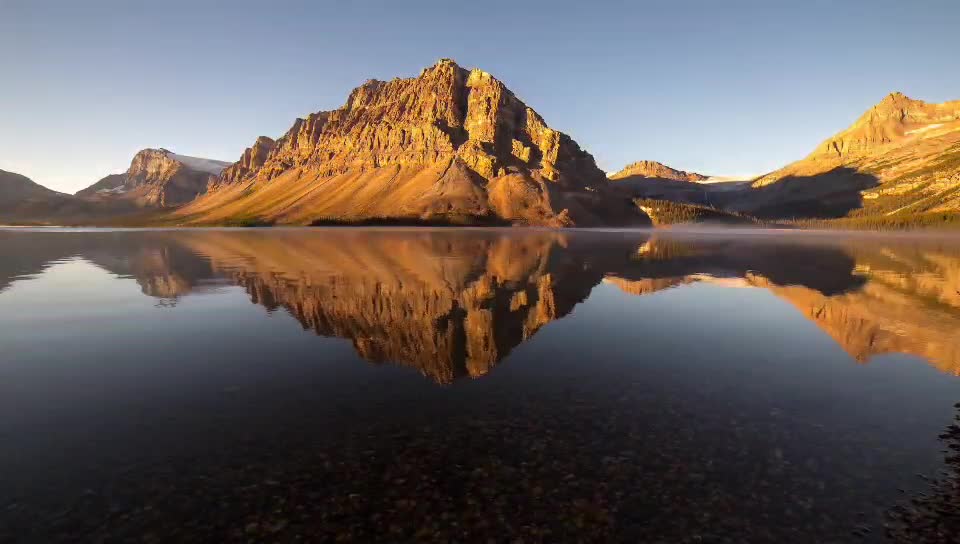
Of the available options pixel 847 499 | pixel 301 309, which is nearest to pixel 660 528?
pixel 847 499

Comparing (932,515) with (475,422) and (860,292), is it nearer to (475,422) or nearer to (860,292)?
(475,422)

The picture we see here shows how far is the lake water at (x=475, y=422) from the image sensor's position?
1038cm

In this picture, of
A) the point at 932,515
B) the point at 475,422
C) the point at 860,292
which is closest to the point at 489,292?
the point at 475,422

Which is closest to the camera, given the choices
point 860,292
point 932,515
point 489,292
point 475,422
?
point 932,515

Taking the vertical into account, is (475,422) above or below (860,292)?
above

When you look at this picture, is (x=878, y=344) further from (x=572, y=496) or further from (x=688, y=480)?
(x=572, y=496)

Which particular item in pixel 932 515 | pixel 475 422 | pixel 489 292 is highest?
pixel 489 292

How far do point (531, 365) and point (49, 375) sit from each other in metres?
19.1

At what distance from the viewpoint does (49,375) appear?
19375 mm

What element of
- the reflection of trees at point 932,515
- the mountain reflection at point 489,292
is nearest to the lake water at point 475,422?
the reflection of trees at point 932,515

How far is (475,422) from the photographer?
15.0m

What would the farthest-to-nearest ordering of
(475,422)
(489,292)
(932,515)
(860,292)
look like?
(860,292) → (489,292) → (475,422) → (932,515)

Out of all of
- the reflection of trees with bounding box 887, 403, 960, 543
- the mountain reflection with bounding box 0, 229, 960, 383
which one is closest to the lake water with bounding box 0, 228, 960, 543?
the reflection of trees with bounding box 887, 403, 960, 543

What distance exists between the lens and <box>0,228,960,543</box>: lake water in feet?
34.0
